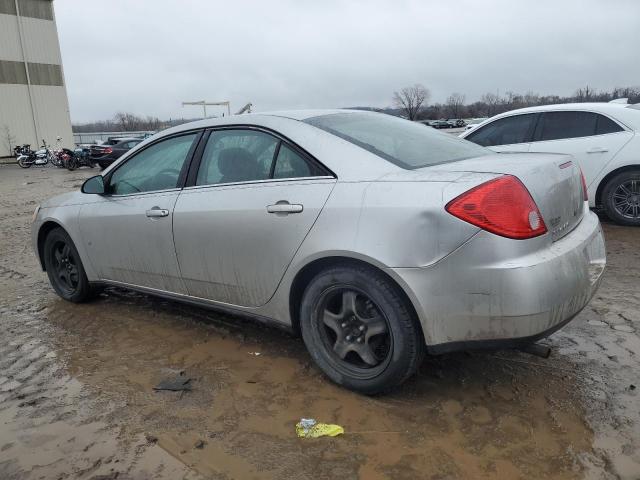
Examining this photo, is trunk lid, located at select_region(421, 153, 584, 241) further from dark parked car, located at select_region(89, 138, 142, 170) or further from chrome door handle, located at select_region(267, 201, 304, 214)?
dark parked car, located at select_region(89, 138, 142, 170)

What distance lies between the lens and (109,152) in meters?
23.8

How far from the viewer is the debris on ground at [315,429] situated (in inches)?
98.2

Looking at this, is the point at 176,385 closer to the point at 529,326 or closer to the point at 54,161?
the point at 529,326

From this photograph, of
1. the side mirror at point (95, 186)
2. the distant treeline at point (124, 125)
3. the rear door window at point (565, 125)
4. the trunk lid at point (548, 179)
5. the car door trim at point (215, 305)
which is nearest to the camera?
the trunk lid at point (548, 179)

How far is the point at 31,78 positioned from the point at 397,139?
4016 centimetres

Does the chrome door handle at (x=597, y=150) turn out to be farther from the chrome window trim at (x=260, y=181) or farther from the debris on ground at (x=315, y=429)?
the debris on ground at (x=315, y=429)

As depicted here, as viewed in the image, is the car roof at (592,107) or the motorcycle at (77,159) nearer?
the car roof at (592,107)

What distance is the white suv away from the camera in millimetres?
6328

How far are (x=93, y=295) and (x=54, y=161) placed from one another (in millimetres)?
27741

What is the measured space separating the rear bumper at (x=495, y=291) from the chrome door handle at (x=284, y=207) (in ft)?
2.18

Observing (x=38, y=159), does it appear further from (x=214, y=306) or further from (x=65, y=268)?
(x=214, y=306)

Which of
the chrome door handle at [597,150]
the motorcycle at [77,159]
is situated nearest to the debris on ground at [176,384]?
the chrome door handle at [597,150]

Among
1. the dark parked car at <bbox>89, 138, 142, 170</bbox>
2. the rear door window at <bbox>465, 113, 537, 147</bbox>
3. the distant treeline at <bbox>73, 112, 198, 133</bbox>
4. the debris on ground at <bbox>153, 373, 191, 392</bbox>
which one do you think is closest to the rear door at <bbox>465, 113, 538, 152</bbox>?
the rear door window at <bbox>465, 113, 537, 147</bbox>

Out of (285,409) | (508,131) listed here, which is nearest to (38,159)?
(508,131)
